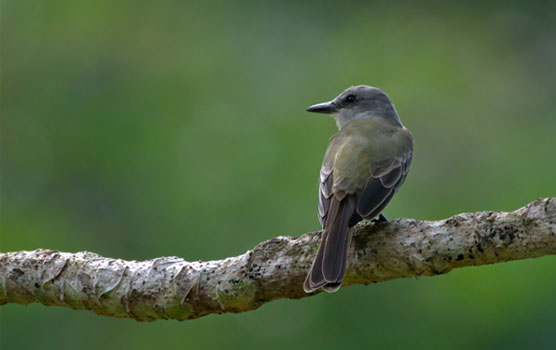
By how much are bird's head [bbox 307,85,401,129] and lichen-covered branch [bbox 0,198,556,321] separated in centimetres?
182

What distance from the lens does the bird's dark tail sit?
10.7 ft

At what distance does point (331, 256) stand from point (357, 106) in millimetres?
2321

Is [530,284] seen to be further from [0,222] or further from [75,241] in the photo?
[0,222]

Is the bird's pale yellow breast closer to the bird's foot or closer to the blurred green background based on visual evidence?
the bird's foot

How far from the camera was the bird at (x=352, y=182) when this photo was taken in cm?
334

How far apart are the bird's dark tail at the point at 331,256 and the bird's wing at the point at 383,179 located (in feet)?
0.32

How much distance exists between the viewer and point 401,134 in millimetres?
4777

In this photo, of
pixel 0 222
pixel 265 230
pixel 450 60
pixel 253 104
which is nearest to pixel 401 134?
pixel 265 230

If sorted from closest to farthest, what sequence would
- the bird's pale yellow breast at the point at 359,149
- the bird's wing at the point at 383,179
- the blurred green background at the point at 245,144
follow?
the bird's wing at the point at 383,179, the bird's pale yellow breast at the point at 359,149, the blurred green background at the point at 245,144

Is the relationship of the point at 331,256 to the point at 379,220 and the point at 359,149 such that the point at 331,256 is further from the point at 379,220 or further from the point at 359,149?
the point at 359,149

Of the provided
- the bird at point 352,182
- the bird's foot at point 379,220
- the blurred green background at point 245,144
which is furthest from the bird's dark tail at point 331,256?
the blurred green background at point 245,144

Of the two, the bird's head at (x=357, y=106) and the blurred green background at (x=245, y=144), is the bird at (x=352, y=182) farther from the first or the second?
the blurred green background at (x=245, y=144)

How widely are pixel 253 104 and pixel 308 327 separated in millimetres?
3014

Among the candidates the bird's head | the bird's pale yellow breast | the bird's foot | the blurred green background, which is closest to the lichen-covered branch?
the bird's foot
